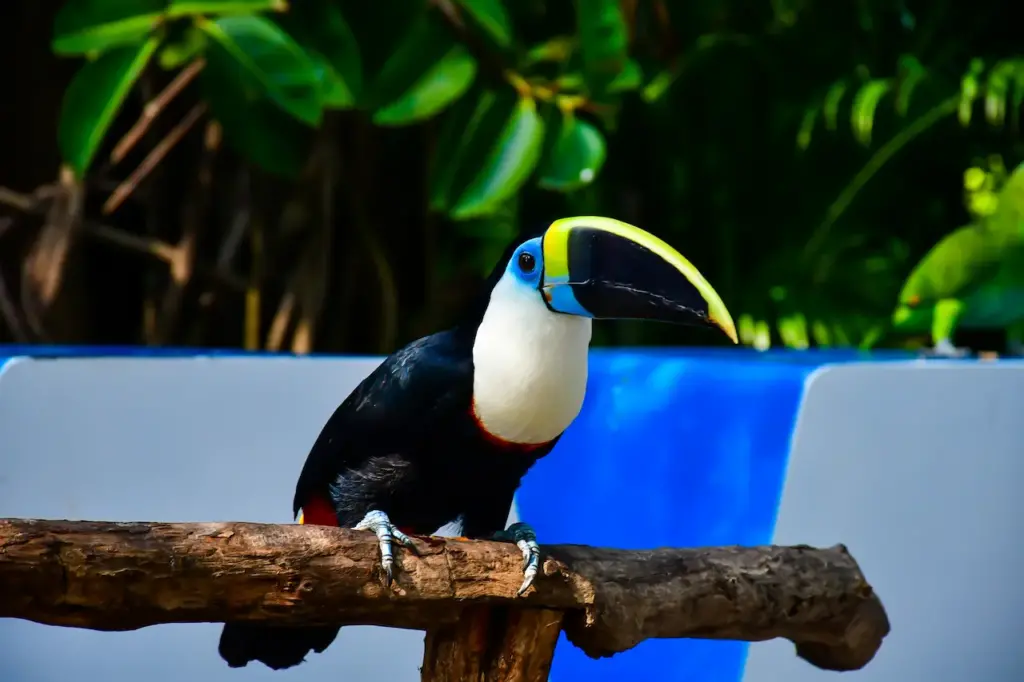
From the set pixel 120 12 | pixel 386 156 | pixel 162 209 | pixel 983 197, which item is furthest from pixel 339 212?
pixel 983 197

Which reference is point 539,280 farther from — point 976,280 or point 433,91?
point 976,280

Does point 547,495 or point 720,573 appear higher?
point 547,495

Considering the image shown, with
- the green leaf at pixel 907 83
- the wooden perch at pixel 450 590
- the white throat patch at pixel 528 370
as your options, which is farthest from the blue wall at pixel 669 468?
the green leaf at pixel 907 83

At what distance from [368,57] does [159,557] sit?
1.61 m

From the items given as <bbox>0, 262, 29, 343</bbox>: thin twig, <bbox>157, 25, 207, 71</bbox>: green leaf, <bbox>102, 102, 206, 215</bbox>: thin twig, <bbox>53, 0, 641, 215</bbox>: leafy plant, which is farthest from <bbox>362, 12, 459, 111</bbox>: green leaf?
<bbox>0, 262, 29, 343</bbox>: thin twig

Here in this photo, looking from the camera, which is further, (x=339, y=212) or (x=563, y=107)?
(x=339, y=212)

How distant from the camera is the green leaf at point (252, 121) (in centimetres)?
208

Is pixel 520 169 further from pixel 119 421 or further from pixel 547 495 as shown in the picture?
pixel 119 421

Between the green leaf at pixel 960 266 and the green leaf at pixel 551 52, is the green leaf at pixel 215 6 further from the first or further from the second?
the green leaf at pixel 960 266

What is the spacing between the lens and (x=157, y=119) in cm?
269

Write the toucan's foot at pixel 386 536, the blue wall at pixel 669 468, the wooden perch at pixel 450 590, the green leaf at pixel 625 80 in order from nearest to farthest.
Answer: the wooden perch at pixel 450 590 < the toucan's foot at pixel 386 536 < the blue wall at pixel 669 468 < the green leaf at pixel 625 80

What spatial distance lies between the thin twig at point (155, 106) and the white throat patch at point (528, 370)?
149 cm

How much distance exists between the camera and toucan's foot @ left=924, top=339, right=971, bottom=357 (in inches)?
82.0

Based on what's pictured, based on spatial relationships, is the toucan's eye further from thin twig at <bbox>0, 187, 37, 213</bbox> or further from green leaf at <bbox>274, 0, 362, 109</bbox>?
thin twig at <bbox>0, 187, 37, 213</bbox>
